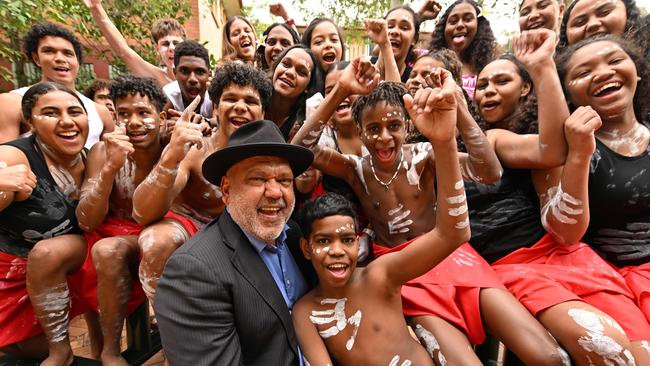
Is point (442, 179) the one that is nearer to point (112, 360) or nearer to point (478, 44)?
point (112, 360)

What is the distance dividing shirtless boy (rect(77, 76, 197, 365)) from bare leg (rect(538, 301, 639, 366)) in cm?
227

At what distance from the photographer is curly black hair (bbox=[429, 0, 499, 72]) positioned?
13.4 feet

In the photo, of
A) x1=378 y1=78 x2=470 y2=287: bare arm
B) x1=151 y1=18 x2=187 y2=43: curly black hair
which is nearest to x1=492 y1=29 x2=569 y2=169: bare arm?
x1=378 y1=78 x2=470 y2=287: bare arm

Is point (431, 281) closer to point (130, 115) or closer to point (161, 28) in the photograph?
point (130, 115)

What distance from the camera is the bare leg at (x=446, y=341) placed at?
2.01 m

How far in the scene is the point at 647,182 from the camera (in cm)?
216

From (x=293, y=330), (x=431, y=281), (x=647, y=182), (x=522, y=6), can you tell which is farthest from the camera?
(x=522, y=6)

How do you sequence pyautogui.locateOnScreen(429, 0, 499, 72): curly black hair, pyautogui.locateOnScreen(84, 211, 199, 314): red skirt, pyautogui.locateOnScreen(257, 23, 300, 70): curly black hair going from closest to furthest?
pyautogui.locateOnScreen(84, 211, 199, 314): red skirt
pyautogui.locateOnScreen(429, 0, 499, 72): curly black hair
pyautogui.locateOnScreen(257, 23, 300, 70): curly black hair

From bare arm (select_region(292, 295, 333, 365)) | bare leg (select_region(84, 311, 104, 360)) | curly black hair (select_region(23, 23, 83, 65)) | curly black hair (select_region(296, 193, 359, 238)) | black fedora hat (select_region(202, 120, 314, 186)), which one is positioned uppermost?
curly black hair (select_region(23, 23, 83, 65))

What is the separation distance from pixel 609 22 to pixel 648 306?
2.16 metres

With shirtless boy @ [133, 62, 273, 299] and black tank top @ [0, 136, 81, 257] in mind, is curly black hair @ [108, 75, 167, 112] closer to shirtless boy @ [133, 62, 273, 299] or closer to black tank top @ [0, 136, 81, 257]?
shirtless boy @ [133, 62, 273, 299]

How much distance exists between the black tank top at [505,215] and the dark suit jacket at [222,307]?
1443 mm

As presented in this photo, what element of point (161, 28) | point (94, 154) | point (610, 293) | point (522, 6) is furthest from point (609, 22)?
point (161, 28)

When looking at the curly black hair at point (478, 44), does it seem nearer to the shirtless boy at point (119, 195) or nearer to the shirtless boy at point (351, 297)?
the shirtless boy at point (351, 297)
